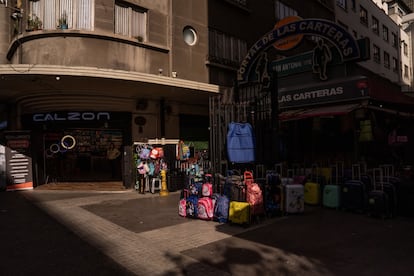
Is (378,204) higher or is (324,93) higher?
(324,93)

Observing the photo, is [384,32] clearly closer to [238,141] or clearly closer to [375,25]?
[375,25]

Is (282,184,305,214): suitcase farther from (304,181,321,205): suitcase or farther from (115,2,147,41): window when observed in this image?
(115,2,147,41): window

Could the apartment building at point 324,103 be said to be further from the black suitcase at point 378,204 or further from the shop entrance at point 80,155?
the shop entrance at point 80,155

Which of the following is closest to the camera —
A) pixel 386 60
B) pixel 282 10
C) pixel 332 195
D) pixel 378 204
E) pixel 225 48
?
pixel 378 204

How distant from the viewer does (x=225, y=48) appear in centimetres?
1619

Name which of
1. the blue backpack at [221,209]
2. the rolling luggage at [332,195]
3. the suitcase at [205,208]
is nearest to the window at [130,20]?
the suitcase at [205,208]

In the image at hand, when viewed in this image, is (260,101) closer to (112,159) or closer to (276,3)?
(112,159)

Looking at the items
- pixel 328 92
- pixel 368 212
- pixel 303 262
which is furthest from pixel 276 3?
pixel 303 262

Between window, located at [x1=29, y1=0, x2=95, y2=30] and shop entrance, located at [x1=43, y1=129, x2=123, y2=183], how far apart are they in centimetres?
466

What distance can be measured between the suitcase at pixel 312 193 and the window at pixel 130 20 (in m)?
8.72

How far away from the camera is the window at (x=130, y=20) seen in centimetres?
1257

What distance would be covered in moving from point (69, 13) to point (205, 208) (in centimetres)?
922

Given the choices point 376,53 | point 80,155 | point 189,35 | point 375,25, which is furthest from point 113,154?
point 375,25

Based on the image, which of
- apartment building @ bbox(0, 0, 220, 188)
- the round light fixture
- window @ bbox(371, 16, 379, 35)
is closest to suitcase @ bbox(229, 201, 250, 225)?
apartment building @ bbox(0, 0, 220, 188)
